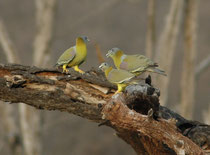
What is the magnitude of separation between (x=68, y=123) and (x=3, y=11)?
6733mm

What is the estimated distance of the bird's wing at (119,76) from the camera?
466 cm

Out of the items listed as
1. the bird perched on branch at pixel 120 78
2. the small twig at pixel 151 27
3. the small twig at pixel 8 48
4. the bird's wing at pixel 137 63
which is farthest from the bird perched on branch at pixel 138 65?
the small twig at pixel 151 27

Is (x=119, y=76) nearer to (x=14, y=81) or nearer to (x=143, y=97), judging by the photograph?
(x=143, y=97)

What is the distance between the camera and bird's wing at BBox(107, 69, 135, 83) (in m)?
4.66

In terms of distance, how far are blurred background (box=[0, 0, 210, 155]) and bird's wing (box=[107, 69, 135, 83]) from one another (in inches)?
230

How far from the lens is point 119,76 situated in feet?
15.5

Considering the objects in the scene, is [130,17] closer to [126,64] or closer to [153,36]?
[153,36]

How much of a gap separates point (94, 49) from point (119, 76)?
52.5ft

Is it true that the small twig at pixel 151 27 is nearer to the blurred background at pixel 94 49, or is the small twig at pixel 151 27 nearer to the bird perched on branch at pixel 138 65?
the blurred background at pixel 94 49

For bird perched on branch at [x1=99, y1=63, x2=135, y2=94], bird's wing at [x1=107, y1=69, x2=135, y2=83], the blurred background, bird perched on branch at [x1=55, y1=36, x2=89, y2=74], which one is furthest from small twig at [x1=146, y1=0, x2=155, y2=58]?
bird's wing at [x1=107, y1=69, x2=135, y2=83]

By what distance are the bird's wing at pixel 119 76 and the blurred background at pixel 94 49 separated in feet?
19.2

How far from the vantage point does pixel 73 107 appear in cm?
512

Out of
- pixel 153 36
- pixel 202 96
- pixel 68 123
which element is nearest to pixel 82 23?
pixel 68 123

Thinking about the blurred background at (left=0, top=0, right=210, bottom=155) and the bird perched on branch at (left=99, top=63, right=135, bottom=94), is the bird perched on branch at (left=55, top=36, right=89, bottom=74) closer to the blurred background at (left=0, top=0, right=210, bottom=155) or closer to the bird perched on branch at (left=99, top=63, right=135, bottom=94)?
the bird perched on branch at (left=99, top=63, right=135, bottom=94)
